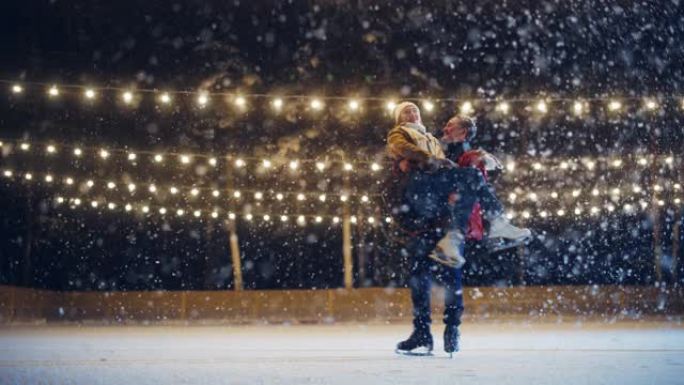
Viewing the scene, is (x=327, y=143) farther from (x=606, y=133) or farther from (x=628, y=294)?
(x=628, y=294)

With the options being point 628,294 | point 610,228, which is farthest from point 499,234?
point 610,228

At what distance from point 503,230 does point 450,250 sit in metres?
0.52

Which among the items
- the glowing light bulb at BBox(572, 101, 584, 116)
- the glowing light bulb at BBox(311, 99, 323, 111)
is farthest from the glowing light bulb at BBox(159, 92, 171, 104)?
the glowing light bulb at BBox(572, 101, 584, 116)

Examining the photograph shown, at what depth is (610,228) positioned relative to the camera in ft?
68.1

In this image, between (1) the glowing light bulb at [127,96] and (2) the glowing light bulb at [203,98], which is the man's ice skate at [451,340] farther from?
(1) the glowing light bulb at [127,96]

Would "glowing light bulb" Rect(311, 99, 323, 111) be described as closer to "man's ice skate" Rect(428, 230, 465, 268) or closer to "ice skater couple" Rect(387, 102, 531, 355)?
"ice skater couple" Rect(387, 102, 531, 355)

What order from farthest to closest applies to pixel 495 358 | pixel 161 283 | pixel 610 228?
pixel 161 283 → pixel 610 228 → pixel 495 358

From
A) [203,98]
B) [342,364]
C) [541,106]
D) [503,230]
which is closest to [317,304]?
[203,98]

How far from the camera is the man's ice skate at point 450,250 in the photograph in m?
3.61

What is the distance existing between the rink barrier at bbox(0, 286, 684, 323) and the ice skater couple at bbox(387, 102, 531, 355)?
7.11m

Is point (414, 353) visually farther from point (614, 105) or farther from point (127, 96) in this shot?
point (614, 105)

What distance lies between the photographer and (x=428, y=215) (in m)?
3.75

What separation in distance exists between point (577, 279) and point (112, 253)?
13.8 meters

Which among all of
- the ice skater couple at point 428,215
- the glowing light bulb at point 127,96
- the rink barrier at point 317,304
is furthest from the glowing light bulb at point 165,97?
the ice skater couple at point 428,215
